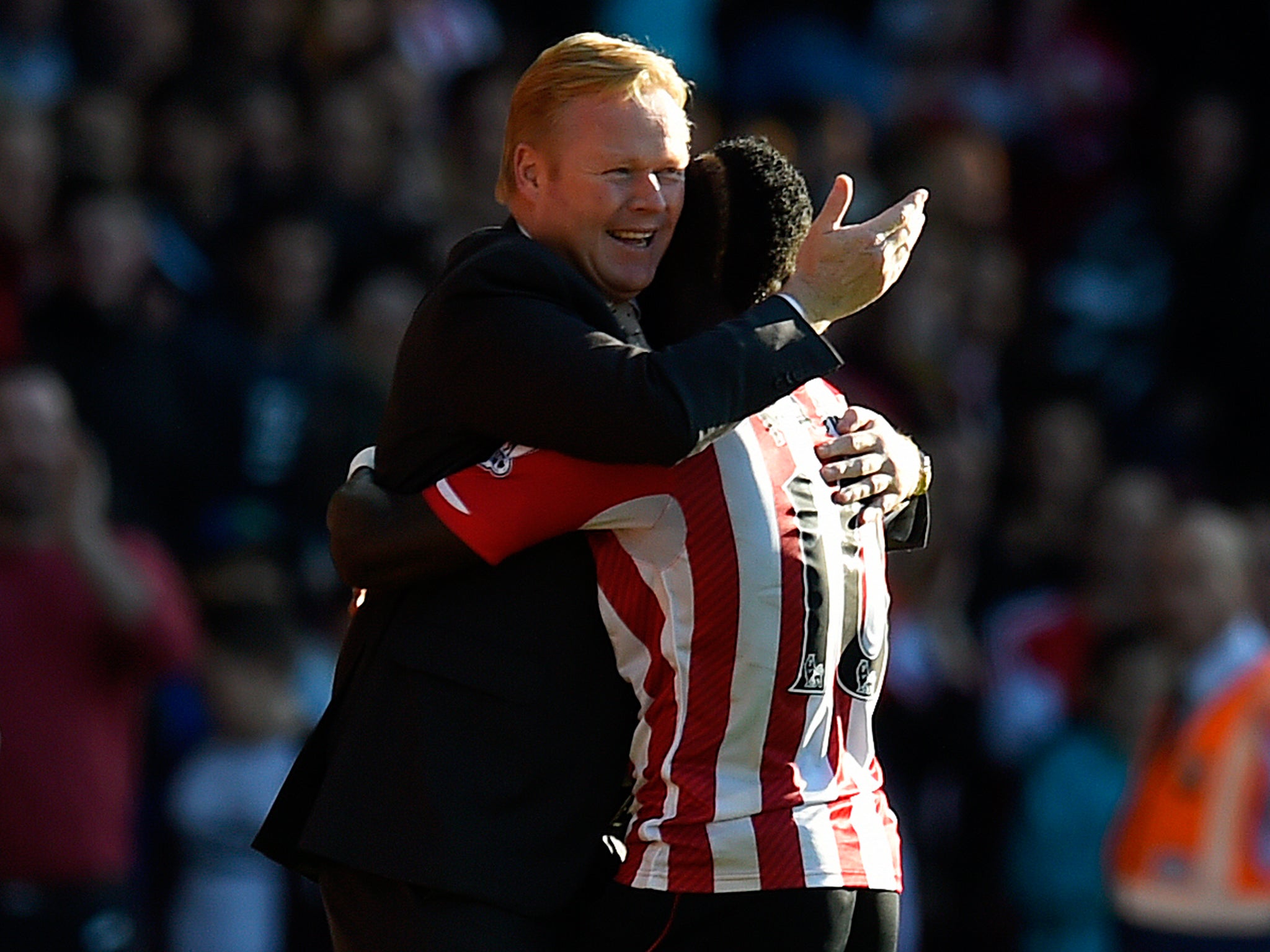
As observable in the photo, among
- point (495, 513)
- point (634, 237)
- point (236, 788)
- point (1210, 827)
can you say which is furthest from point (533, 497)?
point (1210, 827)

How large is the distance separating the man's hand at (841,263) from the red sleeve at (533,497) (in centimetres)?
→ 34

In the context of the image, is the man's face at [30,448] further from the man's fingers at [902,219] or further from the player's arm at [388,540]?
the man's fingers at [902,219]

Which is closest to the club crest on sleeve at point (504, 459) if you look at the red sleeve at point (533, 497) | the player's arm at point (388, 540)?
the red sleeve at point (533, 497)

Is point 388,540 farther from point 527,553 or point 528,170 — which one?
point 528,170

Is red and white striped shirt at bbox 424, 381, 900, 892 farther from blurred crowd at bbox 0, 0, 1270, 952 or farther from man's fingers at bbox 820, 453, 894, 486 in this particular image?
blurred crowd at bbox 0, 0, 1270, 952

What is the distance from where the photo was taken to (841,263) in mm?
3490

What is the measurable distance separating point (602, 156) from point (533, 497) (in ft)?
1.64

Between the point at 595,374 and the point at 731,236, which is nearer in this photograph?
the point at 595,374

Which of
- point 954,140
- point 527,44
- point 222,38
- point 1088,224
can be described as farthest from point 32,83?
point 1088,224

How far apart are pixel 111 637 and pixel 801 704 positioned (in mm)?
3540

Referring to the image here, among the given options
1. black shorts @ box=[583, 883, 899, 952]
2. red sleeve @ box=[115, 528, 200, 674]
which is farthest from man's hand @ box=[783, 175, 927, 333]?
red sleeve @ box=[115, 528, 200, 674]

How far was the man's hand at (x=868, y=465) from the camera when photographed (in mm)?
3506

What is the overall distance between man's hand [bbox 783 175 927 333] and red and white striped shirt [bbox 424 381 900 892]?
19cm

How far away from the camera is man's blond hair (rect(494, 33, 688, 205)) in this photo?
349cm
